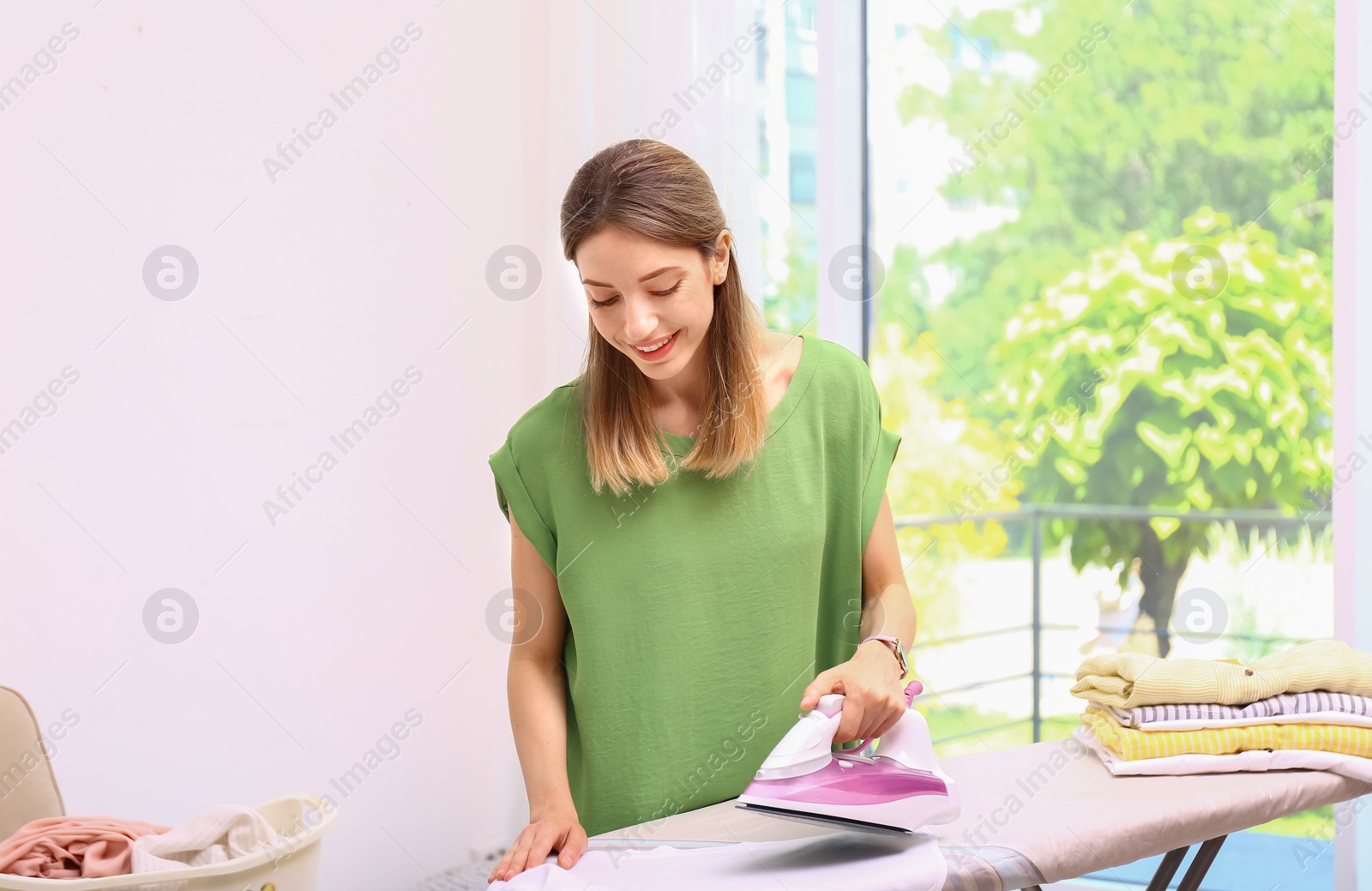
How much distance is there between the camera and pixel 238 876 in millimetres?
1129

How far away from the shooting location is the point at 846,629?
136cm

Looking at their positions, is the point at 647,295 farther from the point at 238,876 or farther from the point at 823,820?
the point at 238,876

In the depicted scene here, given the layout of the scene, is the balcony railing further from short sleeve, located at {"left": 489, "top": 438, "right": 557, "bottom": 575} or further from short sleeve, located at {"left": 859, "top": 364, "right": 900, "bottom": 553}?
short sleeve, located at {"left": 489, "top": 438, "right": 557, "bottom": 575}

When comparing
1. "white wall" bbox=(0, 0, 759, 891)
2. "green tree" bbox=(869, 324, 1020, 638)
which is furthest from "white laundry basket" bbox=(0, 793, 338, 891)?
"green tree" bbox=(869, 324, 1020, 638)

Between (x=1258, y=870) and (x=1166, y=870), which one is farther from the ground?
(x=1166, y=870)

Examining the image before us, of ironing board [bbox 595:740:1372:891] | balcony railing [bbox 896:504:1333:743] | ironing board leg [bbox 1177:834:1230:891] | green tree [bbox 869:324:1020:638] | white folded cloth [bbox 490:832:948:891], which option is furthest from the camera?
green tree [bbox 869:324:1020:638]

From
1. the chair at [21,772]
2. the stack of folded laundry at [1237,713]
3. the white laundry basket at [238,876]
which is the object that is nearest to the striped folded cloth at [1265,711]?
the stack of folded laundry at [1237,713]

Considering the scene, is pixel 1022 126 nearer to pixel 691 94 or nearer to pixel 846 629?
pixel 691 94

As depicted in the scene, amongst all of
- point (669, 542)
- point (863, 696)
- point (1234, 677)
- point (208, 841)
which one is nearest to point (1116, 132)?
point (1234, 677)

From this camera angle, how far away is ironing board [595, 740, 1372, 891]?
3.63 ft

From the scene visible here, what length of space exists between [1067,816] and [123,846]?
40.6 inches

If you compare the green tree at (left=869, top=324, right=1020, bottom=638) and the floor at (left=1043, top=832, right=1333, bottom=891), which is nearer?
the floor at (left=1043, top=832, right=1333, bottom=891)

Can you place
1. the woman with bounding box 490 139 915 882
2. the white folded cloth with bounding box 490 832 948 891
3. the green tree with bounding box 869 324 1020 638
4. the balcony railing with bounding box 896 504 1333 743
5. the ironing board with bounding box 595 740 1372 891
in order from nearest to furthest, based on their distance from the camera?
1. the white folded cloth with bounding box 490 832 948 891
2. the ironing board with bounding box 595 740 1372 891
3. the woman with bounding box 490 139 915 882
4. the balcony railing with bounding box 896 504 1333 743
5. the green tree with bounding box 869 324 1020 638

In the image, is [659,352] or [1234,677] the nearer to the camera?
[659,352]
